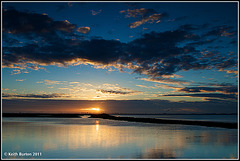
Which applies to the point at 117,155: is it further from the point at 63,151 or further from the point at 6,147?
the point at 6,147

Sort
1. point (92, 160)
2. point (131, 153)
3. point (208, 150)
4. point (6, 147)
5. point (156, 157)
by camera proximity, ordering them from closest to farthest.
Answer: point (92, 160)
point (156, 157)
point (131, 153)
point (208, 150)
point (6, 147)

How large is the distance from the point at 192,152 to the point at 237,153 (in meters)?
4.36

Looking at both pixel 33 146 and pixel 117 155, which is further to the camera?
pixel 33 146

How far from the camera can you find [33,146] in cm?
2542

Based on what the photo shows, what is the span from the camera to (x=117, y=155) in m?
20.7

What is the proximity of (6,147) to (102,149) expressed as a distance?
10588 mm

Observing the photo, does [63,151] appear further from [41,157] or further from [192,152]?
[192,152]

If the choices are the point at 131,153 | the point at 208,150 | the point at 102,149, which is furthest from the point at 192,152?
the point at 102,149

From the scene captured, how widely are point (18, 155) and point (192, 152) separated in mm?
16283

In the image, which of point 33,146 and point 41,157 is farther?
point 33,146

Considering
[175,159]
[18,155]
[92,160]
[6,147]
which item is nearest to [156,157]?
[175,159]

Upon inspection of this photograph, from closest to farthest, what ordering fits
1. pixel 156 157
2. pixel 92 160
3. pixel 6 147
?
pixel 92 160
pixel 156 157
pixel 6 147

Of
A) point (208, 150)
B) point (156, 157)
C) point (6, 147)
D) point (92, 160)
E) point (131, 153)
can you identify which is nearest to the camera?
point (92, 160)

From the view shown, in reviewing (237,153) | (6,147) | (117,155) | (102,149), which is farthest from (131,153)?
(6,147)
